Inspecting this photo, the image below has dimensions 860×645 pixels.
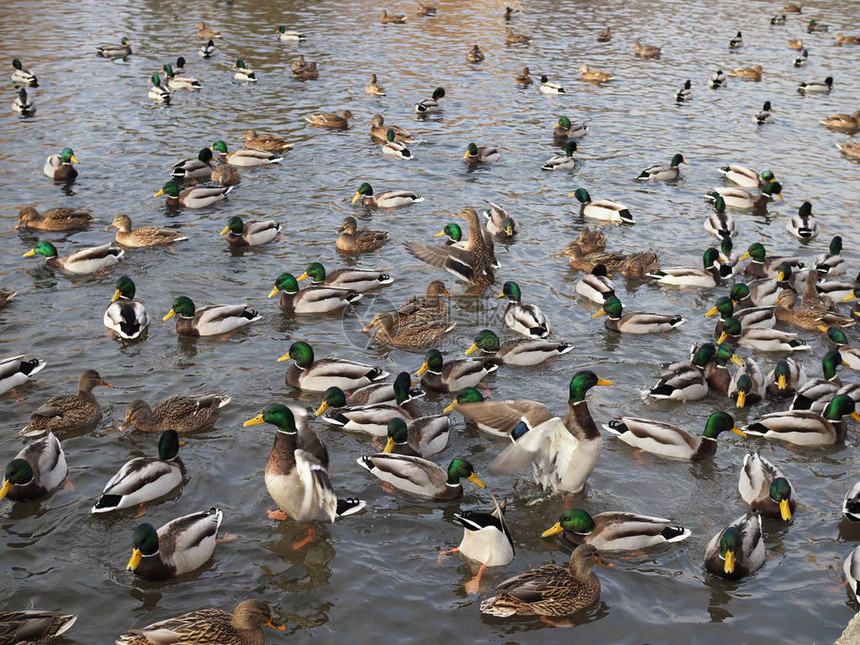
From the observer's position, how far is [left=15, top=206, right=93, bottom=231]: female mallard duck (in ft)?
50.9

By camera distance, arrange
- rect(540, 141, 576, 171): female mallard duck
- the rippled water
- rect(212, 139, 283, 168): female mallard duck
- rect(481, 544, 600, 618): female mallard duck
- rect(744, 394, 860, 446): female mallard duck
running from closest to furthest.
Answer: rect(481, 544, 600, 618): female mallard duck, the rippled water, rect(744, 394, 860, 446): female mallard duck, rect(212, 139, 283, 168): female mallard duck, rect(540, 141, 576, 171): female mallard duck

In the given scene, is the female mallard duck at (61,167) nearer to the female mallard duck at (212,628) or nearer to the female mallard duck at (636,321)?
the female mallard duck at (636,321)

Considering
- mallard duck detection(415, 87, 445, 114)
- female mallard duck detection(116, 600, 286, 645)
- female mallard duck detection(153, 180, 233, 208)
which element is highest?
mallard duck detection(415, 87, 445, 114)

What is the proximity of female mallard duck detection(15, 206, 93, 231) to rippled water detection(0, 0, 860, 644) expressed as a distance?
0.21 metres

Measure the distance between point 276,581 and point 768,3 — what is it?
44.3 meters

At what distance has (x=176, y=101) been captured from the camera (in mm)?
23828

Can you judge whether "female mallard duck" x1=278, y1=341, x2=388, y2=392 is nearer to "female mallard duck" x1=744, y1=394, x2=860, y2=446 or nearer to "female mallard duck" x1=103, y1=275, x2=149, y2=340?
"female mallard duck" x1=103, y1=275, x2=149, y2=340

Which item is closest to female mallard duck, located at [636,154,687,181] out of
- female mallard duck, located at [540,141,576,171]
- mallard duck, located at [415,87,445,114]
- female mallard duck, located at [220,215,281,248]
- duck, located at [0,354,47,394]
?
female mallard duck, located at [540,141,576,171]

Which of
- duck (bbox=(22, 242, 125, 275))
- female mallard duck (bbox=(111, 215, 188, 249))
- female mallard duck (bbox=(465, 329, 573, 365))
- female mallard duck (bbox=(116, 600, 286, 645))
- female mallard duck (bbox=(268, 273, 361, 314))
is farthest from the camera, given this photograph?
female mallard duck (bbox=(111, 215, 188, 249))

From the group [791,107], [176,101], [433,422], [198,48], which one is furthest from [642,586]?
[198,48]

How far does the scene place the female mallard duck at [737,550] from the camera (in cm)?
804

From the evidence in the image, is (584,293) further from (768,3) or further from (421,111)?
(768,3)

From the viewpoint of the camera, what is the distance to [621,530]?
8445 mm

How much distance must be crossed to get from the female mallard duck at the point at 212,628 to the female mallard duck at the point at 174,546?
2.26 feet
